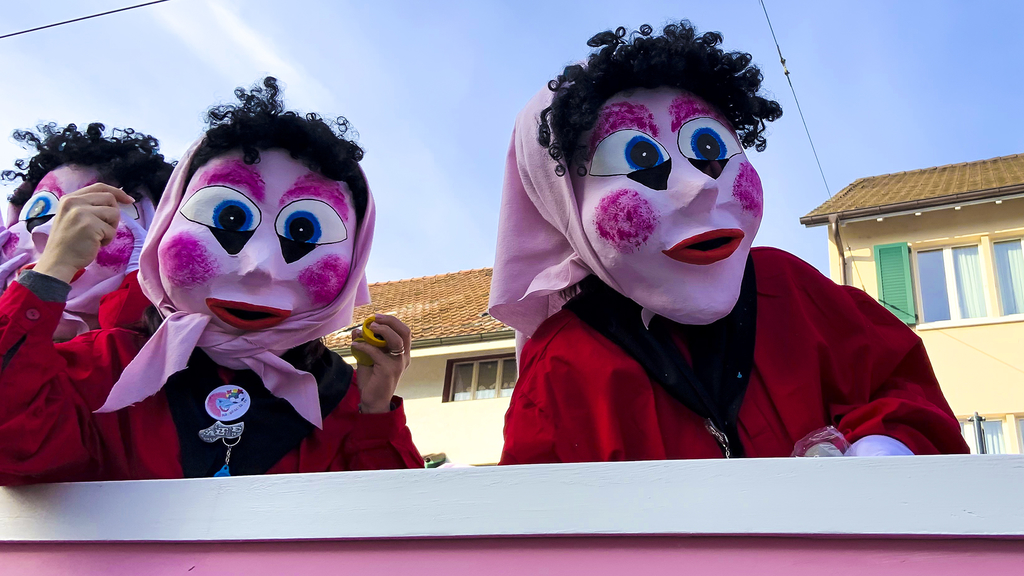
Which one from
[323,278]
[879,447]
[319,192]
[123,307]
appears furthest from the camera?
[123,307]

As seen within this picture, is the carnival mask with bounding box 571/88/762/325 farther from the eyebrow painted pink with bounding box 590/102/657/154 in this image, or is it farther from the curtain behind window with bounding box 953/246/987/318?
the curtain behind window with bounding box 953/246/987/318

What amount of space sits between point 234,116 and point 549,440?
1.39 meters

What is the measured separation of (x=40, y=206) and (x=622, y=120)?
217 centimetres

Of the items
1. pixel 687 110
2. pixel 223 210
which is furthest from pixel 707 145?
pixel 223 210

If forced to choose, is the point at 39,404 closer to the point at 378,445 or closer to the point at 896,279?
the point at 378,445

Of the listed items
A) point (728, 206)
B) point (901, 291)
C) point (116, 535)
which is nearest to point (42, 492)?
point (116, 535)

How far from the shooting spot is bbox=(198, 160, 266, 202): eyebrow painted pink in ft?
8.44

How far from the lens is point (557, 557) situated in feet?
4.39

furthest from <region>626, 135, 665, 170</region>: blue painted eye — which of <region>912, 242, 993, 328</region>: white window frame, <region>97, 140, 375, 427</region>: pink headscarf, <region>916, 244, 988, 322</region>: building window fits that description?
<region>916, 244, 988, 322</region>: building window

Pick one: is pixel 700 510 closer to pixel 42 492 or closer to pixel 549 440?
pixel 549 440

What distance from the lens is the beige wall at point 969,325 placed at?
10.4 metres

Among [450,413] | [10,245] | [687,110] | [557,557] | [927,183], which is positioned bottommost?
[557,557]

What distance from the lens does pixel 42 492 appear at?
177cm

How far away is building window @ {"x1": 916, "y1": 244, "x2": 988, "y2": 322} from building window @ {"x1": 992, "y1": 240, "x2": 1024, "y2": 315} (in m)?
0.21
